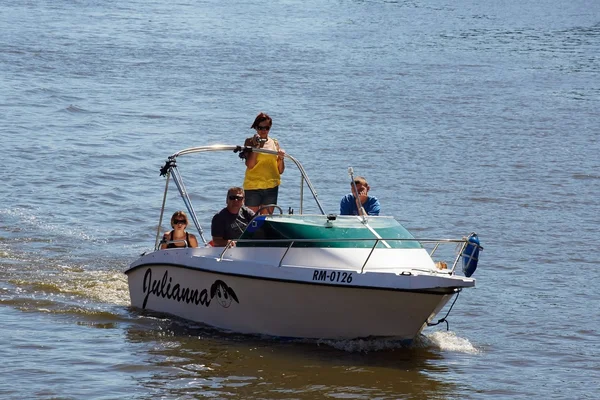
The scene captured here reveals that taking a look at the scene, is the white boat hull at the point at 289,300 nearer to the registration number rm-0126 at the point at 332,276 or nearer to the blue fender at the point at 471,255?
the registration number rm-0126 at the point at 332,276

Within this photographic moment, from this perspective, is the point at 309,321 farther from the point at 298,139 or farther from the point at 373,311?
the point at 298,139

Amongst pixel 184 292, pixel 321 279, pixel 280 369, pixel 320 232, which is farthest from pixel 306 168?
pixel 280 369

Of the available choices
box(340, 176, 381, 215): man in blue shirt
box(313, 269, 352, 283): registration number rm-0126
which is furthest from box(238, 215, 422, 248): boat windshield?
box(340, 176, 381, 215): man in blue shirt

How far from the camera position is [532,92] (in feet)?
102

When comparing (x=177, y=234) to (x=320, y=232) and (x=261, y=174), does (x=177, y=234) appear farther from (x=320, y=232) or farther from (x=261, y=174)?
(x=320, y=232)

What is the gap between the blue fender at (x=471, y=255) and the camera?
34.1 ft

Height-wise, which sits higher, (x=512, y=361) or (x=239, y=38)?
(x=239, y=38)

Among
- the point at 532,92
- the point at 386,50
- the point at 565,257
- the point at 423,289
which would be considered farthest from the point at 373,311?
the point at 386,50

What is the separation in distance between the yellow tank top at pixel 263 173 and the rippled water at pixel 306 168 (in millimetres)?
1711

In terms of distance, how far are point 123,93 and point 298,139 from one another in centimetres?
655

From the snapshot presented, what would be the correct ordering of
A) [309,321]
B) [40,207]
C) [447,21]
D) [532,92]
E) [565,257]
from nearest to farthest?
[309,321] → [565,257] → [40,207] → [532,92] → [447,21]

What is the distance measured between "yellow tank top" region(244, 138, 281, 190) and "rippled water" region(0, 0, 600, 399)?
5.61 feet

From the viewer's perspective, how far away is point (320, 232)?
1071 cm

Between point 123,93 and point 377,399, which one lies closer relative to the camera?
point 377,399
